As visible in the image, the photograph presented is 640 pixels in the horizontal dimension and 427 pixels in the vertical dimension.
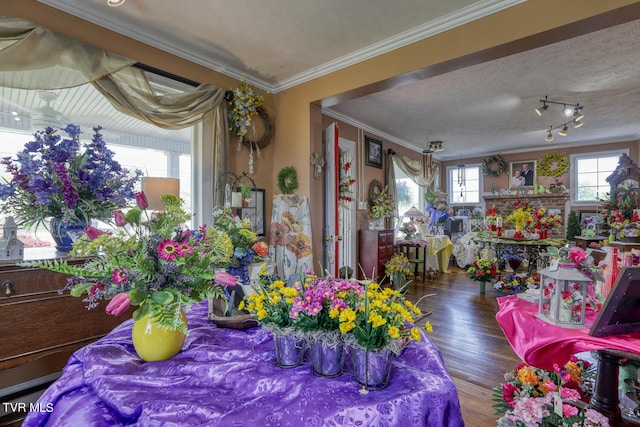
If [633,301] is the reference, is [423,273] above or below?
below

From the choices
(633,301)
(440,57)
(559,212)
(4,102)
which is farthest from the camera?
(559,212)

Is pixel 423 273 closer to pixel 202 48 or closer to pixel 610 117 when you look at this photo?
pixel 610 117

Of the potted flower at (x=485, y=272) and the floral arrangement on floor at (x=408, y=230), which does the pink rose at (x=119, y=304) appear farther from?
the floral arrangement on floor at (x=408, y=230)

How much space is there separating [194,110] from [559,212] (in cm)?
795

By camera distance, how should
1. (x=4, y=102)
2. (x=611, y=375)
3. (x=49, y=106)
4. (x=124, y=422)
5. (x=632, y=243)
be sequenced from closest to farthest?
1. (x=124, y=422)
2. (x=611, y=375)
3. (x=4, y=102)
4. (x=49, y=106)
5. (x=632, y=243)

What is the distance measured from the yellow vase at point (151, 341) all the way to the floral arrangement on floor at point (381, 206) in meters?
4.57

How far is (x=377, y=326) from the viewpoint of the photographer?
0.81m

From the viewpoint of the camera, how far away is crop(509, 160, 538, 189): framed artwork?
7.40 m

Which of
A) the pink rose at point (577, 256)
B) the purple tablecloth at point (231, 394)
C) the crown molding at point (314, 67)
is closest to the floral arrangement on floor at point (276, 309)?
the purple tablecloth at point (231, 394)

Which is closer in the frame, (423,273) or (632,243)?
(632,243)

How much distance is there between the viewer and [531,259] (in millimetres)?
4816

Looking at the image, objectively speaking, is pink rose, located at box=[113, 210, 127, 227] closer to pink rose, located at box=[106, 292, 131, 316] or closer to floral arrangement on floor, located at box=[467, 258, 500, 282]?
pink rose, located at box=[106, 292, 131, 316]

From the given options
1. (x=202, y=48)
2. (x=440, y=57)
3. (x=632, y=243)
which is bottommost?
(x=632, y=243)

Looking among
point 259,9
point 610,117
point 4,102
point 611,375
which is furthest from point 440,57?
point 610,117
